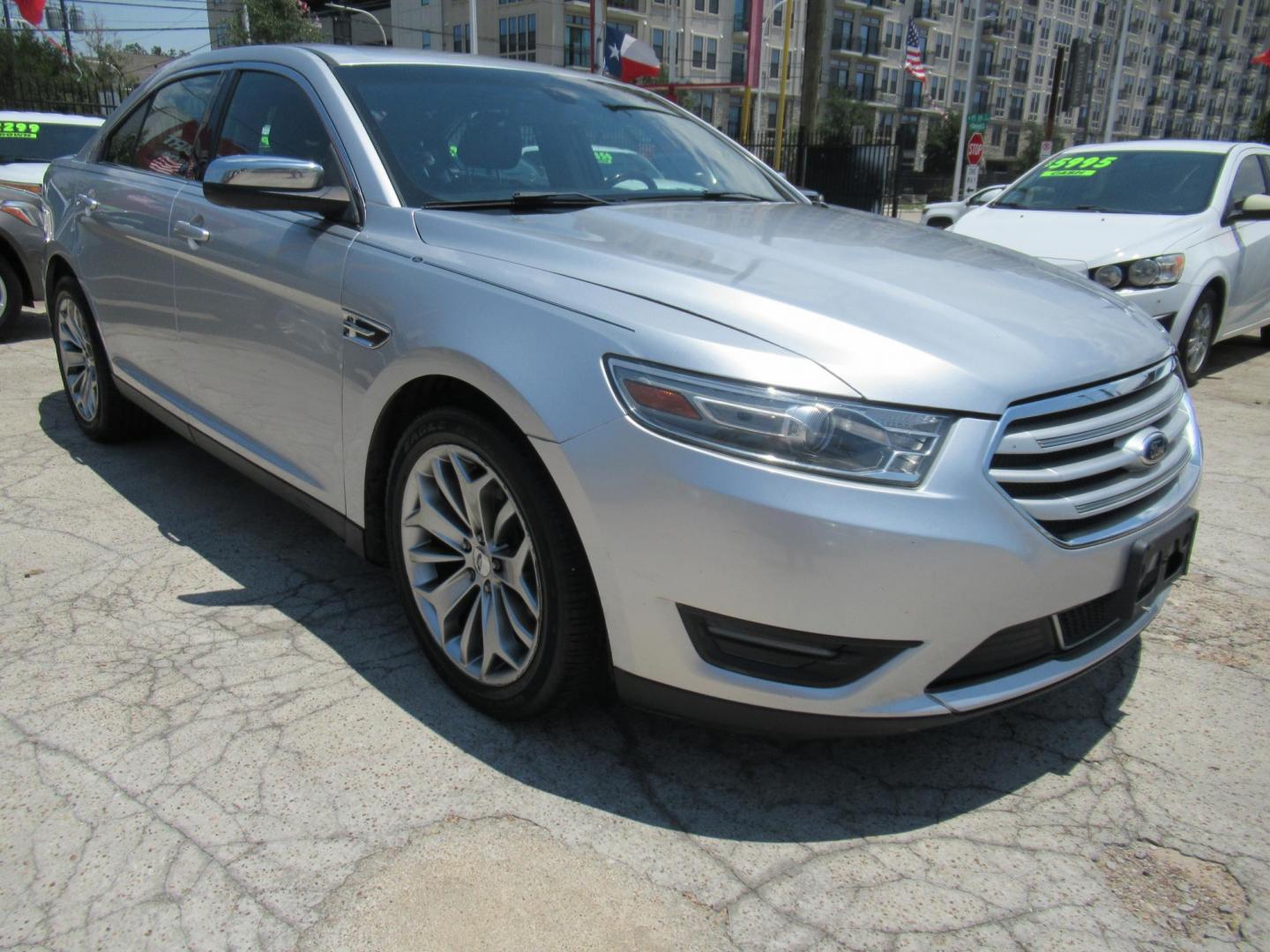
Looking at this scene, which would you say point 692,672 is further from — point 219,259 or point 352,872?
point 219,259

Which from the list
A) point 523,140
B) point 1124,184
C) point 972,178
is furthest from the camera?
point 972,178

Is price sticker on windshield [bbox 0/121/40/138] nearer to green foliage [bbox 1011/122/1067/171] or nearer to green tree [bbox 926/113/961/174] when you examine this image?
green tree [bbox 926/113/961/174]

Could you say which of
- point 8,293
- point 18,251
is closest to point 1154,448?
point 18,251

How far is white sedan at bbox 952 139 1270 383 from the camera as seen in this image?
6.06 metres

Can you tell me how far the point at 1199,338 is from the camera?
650 centimetres

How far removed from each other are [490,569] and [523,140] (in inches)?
58.3

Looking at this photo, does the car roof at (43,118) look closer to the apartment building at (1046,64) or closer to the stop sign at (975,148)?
the stop sign at (975,148)

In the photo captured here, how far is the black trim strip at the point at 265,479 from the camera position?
9.32ft

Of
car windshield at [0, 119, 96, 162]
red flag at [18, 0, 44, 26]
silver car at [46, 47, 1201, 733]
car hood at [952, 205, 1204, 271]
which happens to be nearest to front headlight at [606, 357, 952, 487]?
silver car at [46, 47, 1201, 733]

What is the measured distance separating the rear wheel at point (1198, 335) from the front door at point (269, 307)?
5.48 meters

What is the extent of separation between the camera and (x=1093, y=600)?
211cm

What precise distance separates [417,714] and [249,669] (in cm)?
56

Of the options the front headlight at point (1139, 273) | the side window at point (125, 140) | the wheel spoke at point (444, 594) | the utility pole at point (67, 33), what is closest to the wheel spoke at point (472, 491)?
the wheel spoke at point (444, 594)

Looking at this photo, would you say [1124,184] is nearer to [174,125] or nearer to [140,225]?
[174,125]
